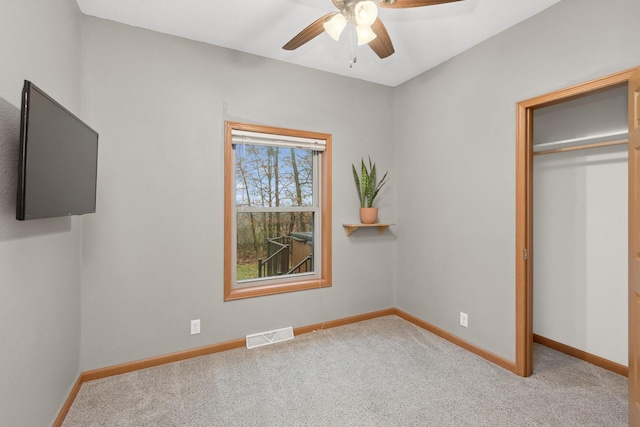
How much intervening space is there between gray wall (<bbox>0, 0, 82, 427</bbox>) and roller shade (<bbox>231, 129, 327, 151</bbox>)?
114cm

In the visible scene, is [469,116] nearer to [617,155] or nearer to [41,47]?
[617,155]

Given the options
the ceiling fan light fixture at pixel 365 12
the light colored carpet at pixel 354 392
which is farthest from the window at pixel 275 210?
the ceiling fan light fixture at pixel 365 12

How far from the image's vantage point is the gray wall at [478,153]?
1962 mm

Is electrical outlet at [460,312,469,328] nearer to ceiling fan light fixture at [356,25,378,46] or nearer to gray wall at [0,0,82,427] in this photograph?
ceiling fan light fixture at [356,25,378,46]

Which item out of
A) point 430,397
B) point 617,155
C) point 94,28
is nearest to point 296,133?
point 94,28

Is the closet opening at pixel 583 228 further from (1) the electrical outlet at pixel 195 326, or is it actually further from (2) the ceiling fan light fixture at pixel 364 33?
(1) the electrical outlet at pixel 195 326

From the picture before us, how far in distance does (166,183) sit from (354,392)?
208 centimetres

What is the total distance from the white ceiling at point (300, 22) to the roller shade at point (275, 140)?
721mm

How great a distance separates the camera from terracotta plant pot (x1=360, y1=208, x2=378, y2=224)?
3215 mm

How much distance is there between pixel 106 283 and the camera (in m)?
2.25

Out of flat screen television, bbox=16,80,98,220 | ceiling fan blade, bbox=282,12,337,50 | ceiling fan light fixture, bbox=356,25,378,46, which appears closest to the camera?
flat screen television, bbox=16,80,98,220

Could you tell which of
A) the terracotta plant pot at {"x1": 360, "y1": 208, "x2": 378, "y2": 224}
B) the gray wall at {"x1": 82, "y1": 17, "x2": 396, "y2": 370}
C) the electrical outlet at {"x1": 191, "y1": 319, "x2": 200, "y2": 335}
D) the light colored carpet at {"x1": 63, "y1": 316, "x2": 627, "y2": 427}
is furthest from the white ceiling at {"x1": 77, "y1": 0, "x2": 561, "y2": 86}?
the light colored carpet at {"x1": 63, "y1": 316, "x2": 627, "y2": 427}

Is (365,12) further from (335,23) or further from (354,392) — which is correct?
(354,392)

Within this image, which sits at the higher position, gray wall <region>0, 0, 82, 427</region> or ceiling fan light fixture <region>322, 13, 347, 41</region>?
ceiling fan light fixture <region>322, 13, 347, 41</region>
